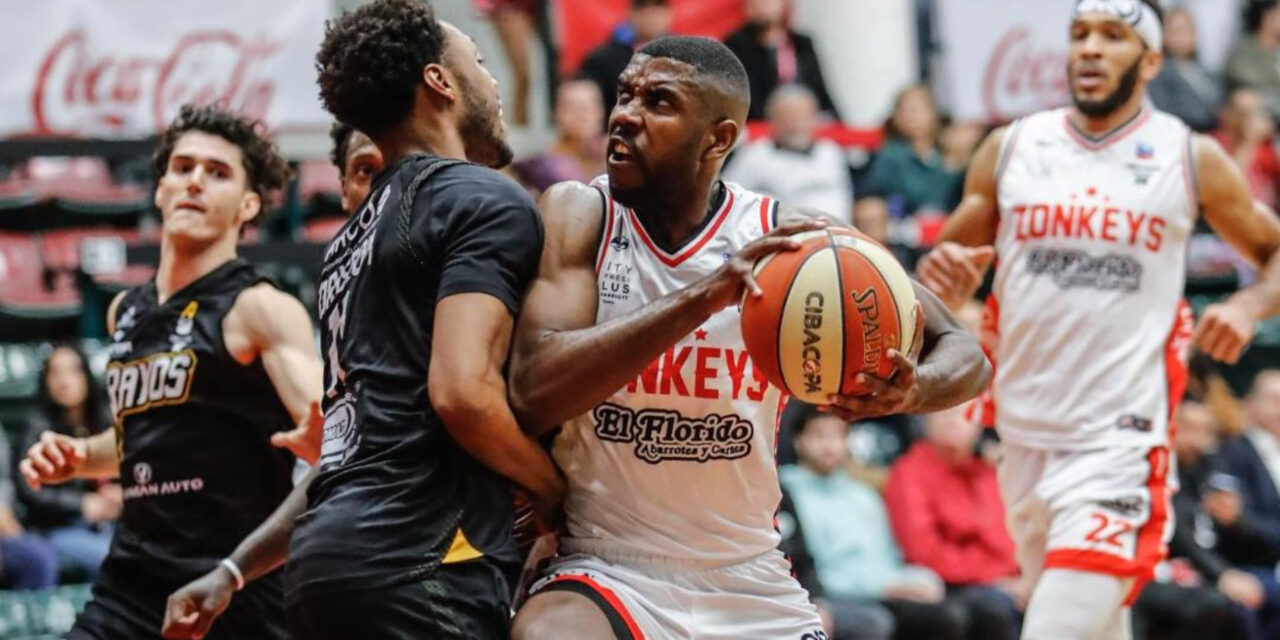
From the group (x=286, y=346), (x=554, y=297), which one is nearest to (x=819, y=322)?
(x=554, y=297)

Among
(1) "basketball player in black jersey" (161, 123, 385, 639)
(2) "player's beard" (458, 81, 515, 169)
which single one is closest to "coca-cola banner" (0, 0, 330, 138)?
(1) "basketball player in black jersey" (161, 123, 385, 639)

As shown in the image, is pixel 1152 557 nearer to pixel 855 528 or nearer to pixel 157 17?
pixel 855 528

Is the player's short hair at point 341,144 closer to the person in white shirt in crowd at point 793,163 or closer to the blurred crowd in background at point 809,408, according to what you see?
the blurred crowd in background at point 809,408

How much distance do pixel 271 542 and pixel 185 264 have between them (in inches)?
50.6

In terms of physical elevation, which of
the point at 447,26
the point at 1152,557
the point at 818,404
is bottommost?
the point at 1152,557

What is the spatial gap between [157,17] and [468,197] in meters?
8.05

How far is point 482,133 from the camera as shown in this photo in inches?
183

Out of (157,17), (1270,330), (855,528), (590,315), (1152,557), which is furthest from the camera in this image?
(1270,330)

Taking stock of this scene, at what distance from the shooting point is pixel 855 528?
10.1 metres

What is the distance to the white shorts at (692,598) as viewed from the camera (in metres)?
4.47

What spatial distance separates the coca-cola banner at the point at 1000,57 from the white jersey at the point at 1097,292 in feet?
24.2

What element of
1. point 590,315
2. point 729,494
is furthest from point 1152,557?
point 590,315

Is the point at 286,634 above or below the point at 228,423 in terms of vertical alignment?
below

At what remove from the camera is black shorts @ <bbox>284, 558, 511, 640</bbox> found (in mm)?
4062
